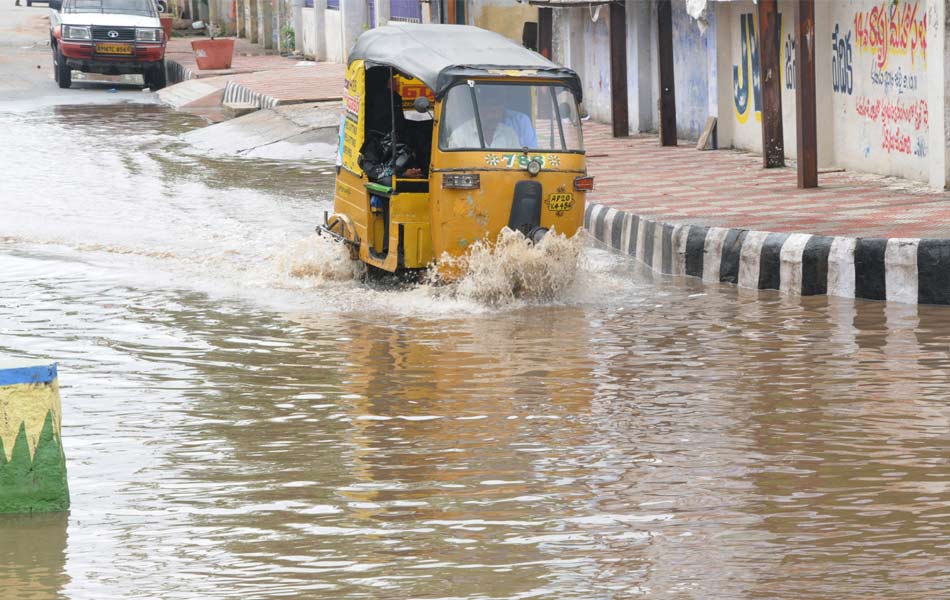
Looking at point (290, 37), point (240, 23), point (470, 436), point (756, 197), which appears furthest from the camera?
point (240, 23)

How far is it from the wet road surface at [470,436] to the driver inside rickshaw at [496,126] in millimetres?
996

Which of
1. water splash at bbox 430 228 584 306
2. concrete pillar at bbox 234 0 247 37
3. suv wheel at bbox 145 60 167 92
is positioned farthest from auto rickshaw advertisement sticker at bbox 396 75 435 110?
concrete pillar at bbox 234 0 247 37

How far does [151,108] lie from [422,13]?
220 inches

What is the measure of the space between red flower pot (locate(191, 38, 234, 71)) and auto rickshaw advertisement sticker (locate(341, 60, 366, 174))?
21763 mm

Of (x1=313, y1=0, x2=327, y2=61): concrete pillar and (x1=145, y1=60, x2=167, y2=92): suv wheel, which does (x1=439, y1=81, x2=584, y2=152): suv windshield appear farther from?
(x1=313, y1=0, x2=327, y2=61): concrete pillar

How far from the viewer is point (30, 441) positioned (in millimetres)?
6094

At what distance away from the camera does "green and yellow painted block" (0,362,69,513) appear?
6.06m

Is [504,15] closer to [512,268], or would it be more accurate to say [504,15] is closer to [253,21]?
[512,268]

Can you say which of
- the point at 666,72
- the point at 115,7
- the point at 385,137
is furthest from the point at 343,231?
the point at 115,7

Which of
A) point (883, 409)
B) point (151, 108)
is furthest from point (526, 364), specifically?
point (151, 108)

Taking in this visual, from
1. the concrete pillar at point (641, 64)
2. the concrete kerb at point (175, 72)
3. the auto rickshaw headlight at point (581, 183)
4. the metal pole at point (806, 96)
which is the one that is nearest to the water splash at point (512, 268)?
the auto rickshaw headlight at point (581, 183)

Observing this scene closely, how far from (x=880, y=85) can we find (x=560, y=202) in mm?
5352

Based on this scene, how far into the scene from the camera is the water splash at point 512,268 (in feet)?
36.3

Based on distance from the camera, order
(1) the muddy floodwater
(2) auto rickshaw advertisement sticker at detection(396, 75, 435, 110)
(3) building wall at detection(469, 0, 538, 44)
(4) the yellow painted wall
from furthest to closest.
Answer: (3) building wall at detection(469, 0, 538, 44) < (2) auto rickshaw advertisement sticker at detection(396, 75, 435, 110) < (4) the yellow painted wall < (1) the muddy floodwater
